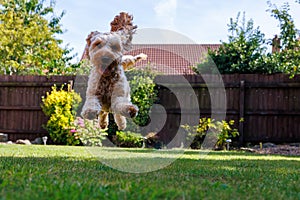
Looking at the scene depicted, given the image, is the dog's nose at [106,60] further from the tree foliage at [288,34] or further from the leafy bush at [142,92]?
the tree foliage at [288,34]

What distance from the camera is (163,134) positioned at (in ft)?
38.6

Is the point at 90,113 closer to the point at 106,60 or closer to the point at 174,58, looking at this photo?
the point at 106,60

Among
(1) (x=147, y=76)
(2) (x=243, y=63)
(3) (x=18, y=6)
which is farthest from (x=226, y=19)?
(3) (x=18, y=6)

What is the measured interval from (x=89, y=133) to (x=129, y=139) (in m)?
1.07

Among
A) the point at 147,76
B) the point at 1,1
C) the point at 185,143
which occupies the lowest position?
the point at 185,143

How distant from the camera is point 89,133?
11.1 metres

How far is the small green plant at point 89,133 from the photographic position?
10.9 meters

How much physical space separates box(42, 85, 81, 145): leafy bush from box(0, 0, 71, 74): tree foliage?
611 cm

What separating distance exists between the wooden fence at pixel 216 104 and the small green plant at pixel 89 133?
5.00 feet

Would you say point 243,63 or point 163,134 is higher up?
point 243,63

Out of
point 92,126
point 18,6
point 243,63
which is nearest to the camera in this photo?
point 92,126

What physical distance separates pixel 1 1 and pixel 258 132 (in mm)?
12332

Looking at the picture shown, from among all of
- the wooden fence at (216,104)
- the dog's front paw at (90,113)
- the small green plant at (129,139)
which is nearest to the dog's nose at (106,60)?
the dog's front paw at (90,113)

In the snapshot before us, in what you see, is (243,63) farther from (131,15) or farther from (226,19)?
(131,15)
